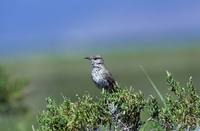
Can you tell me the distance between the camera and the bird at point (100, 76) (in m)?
8.82

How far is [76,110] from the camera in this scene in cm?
729

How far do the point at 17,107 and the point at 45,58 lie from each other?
284ft

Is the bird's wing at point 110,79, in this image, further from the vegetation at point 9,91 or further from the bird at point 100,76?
the vegetation at point 9,91

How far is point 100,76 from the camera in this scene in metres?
9.01

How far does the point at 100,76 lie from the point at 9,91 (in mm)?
8113

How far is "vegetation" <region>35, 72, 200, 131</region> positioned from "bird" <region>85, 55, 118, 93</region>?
1237 mm

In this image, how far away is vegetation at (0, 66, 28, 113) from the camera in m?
16.8

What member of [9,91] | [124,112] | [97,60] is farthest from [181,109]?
[9,91]

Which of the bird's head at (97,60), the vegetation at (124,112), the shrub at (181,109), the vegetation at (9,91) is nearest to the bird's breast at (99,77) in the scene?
the bird's head at (97,60)

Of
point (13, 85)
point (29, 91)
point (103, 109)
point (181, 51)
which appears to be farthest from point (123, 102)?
point (181, 51)

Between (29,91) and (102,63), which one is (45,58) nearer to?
(29,91)

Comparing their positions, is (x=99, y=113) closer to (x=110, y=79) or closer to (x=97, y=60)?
(x=110, y=79)

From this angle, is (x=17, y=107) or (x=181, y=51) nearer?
(x=17, y=107)

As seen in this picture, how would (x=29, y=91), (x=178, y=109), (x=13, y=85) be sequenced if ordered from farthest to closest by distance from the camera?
(x=29, y=91), (x=13, y=85), (x=178, y=109)
